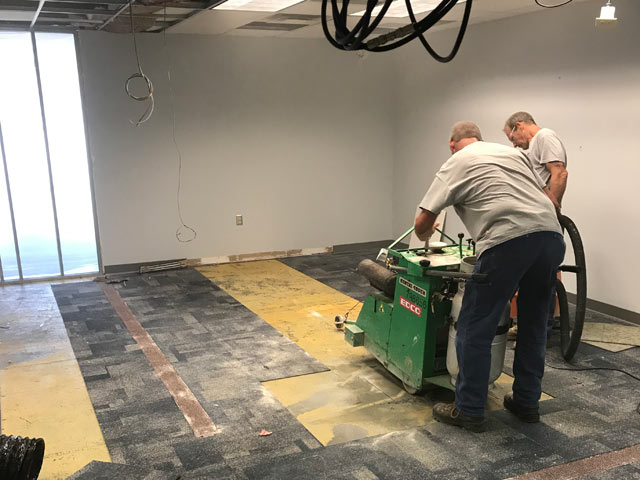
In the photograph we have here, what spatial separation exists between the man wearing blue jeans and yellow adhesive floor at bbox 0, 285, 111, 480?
172 centimetres

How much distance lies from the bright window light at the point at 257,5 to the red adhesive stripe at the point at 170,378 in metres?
2.43

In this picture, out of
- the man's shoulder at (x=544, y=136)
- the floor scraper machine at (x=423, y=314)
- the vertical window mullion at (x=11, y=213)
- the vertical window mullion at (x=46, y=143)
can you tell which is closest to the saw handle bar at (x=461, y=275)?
the floor scraper machine at (x=423, y=314)

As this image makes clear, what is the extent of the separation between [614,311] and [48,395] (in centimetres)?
393

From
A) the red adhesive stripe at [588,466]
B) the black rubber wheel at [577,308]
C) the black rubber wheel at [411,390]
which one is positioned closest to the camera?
the red adhesive stripe at [588,466]

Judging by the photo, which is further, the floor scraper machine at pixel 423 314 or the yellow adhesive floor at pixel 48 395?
the floor scraper machine at pixel 423 314

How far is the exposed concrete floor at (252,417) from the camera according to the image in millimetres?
2570

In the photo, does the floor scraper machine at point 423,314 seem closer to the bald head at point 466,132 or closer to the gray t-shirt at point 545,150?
the bald head at point 466,132

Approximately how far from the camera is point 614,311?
4543mm

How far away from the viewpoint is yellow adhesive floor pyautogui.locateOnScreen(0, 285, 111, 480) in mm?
2760

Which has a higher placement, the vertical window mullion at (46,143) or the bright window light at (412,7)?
the bright window light at (412,7)

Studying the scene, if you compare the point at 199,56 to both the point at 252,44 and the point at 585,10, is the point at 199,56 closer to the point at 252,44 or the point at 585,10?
the point at 252,44

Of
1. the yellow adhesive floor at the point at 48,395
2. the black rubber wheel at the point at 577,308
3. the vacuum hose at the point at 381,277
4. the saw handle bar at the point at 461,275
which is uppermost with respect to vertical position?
the saw handle bar at the point at 461,275

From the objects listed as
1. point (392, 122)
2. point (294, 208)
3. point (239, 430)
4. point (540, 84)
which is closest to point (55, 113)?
point (294, 208)

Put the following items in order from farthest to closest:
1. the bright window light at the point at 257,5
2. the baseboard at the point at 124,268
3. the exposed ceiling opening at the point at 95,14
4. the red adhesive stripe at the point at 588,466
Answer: the baseboard at the point at 124,268 → the bright window light at the point at 257,5 → the exposed ceiling opening at the point at 95,14 → the red adhesive stripe at the point at 588,466
